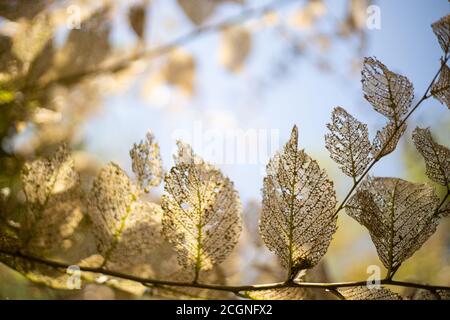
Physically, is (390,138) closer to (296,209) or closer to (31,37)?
(296,209)

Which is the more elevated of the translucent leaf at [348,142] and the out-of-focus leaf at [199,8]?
the out-of-focus leaf at [199,8]

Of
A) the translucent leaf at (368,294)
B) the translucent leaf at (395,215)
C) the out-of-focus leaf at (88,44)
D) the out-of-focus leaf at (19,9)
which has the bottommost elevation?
the translucent leaf at (368,294)

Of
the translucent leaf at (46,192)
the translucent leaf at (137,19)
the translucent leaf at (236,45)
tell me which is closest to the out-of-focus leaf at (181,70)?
the translucent leaf at (236,45)

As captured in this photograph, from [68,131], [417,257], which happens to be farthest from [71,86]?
[417,257]

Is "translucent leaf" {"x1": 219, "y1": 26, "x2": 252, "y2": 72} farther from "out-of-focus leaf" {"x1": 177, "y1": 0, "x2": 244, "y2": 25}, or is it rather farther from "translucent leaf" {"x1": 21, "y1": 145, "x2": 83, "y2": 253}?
"translucent leaf" {"x1": 21, "y1": 145, "x2": 83, "y2": 253}

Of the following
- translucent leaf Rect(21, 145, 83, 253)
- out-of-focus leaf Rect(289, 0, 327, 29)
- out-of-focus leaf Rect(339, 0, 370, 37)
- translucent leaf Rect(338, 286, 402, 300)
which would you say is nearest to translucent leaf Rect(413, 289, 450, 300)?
translucent leaf Rect(338, 286, 402, 300)

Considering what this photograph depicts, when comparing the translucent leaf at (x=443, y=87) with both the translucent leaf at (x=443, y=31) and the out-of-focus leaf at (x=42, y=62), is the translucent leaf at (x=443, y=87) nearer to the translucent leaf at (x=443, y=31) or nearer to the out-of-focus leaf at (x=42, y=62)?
the translucent leaf at (x=443, y=31)

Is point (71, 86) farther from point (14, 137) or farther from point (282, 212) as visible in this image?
point (282, 212)
